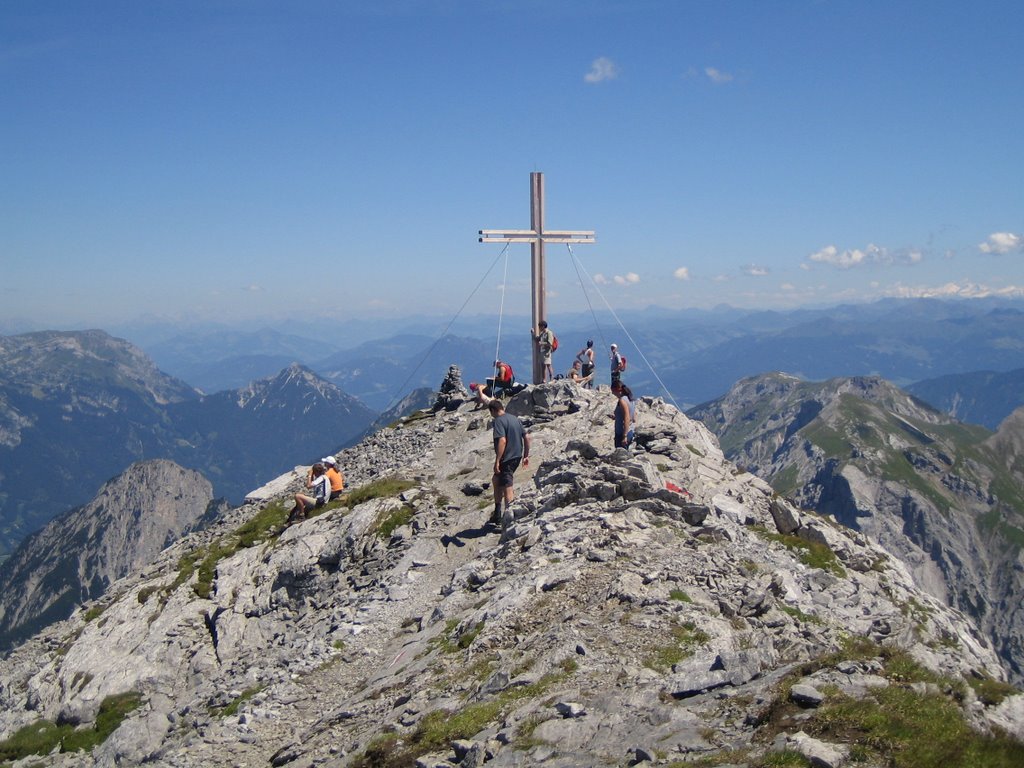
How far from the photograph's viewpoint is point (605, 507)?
19797mm

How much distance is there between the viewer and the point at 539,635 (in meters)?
14.1

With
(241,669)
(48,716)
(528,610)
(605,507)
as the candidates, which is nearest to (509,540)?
(605,507)

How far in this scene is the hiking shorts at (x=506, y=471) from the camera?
21.8m

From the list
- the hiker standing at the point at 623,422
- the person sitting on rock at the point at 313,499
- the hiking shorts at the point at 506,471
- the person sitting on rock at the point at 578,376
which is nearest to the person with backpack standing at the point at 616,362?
the person sitting on rock at the point at 578,376

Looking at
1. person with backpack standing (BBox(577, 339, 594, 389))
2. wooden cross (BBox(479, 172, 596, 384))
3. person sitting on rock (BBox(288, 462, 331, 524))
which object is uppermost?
wooden cross (BBox(479, 172, 596, 384))

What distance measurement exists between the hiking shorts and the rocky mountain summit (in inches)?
30.2

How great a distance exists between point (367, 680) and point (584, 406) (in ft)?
56.4

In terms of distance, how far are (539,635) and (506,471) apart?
8.11m

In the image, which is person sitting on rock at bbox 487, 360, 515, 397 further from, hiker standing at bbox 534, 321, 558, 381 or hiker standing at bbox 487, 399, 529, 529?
hiker standing at bbox 487, 399, 529, 529

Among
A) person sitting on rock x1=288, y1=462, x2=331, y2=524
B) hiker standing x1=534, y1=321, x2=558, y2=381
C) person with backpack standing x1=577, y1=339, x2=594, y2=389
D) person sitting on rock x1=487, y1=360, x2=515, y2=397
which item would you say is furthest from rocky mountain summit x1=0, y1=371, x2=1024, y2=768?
person with backpack standing x1=577, y1=339, x2=594, y2=389

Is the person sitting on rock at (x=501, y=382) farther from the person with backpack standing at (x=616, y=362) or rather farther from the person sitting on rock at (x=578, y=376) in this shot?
the person with backpack standing at (x=616, y=362)

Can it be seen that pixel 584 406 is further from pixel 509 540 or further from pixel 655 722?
pixel 655 722

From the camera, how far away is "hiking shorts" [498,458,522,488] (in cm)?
2175

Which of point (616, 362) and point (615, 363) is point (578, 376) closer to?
point (615, 363)
